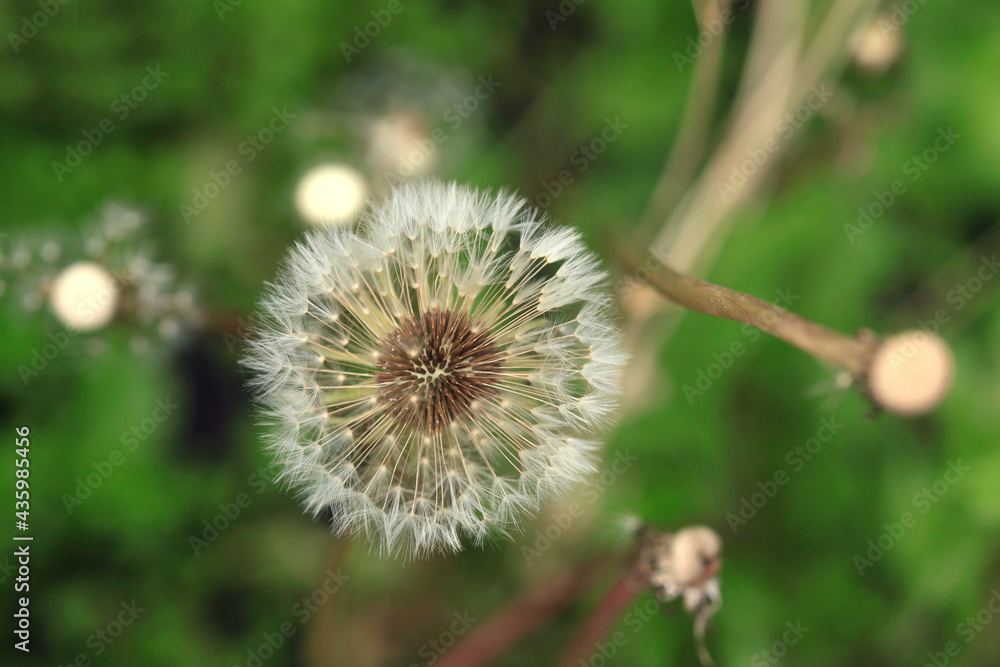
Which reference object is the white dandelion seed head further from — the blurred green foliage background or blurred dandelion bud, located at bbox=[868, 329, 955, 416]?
the blurred green foliage background

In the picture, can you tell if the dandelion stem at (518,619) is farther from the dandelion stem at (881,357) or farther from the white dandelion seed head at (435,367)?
the dandelion stem at (881,357)

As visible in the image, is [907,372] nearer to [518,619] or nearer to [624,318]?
[624,318]

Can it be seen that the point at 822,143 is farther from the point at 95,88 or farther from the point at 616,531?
the point at 95,88

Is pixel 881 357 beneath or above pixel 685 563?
above

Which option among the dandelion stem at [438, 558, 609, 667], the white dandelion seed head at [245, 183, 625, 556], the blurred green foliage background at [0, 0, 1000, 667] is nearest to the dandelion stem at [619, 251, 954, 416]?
the white dandelion seed head at [245, 183, 625, 556]

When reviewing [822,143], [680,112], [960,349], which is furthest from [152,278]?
[960,349]

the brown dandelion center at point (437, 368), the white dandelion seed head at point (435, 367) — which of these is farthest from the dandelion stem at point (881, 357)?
the brown dandelion center at point (437, 368)

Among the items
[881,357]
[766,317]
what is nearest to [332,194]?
[766,317]
